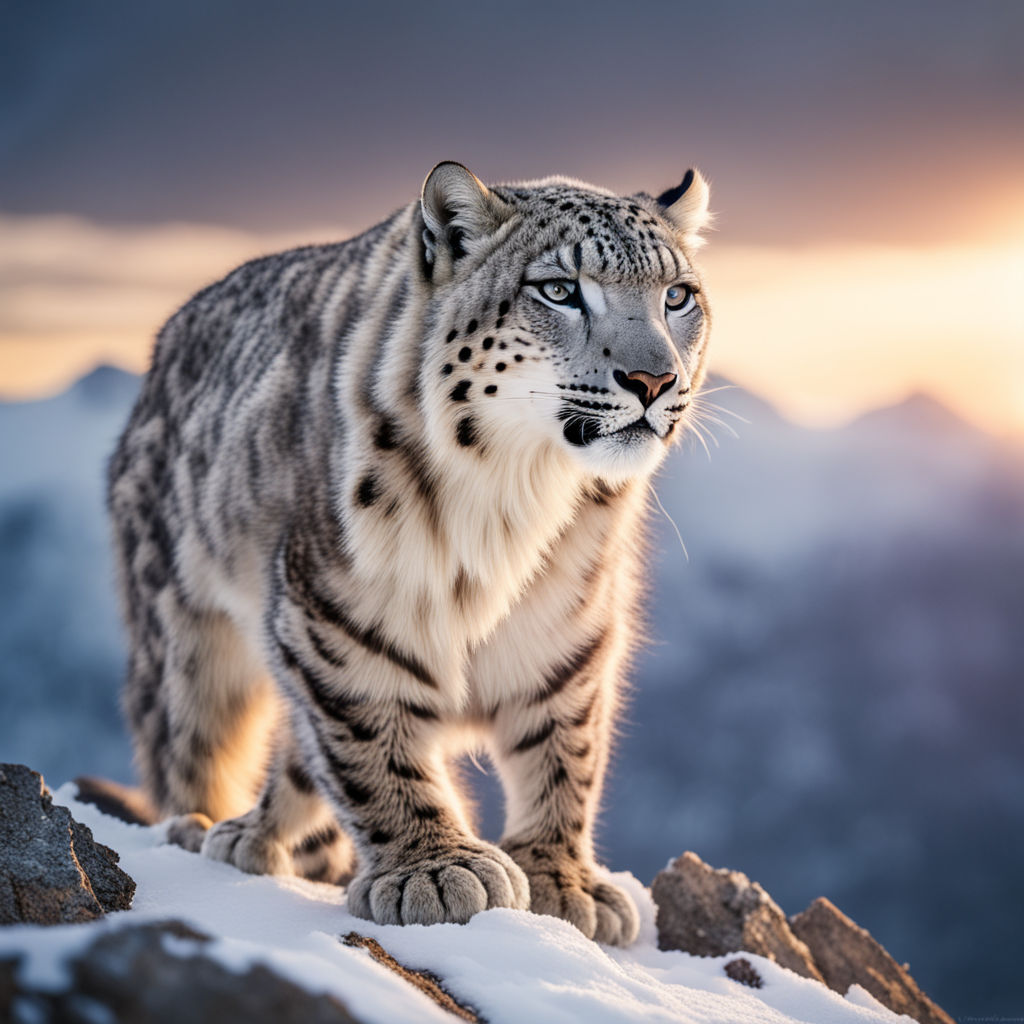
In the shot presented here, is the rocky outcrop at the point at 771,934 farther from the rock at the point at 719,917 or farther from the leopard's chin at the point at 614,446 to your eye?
the leopard's chin at the point at 614,446

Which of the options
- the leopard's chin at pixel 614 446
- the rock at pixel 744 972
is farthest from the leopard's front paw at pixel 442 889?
the leopard's chin at pixel 614 446

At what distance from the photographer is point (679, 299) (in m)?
4.08

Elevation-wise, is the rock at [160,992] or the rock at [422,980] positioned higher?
the rock at [422,980]

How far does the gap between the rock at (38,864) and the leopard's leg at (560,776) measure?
174cm

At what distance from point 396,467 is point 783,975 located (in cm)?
261

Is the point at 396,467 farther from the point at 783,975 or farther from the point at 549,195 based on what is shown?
the point at 783,975

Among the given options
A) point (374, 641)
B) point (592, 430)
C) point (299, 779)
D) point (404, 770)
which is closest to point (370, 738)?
point (404, 770)

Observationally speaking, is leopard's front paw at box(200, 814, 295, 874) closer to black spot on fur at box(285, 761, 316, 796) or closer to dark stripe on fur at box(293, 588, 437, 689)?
black spot on fur at box(285, 761, 316, 796)

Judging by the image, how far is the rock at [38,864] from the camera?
109 inches

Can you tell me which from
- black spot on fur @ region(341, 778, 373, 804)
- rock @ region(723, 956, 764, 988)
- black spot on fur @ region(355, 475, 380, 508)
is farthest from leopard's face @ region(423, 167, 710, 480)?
rock @ region(723, 956, 764, 988)

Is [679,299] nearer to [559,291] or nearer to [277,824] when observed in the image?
[559,291]

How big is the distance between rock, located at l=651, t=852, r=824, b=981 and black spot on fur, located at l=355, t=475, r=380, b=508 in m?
2.62

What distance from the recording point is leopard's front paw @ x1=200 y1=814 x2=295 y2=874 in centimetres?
445

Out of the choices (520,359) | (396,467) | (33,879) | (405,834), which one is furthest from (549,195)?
(33,879)
